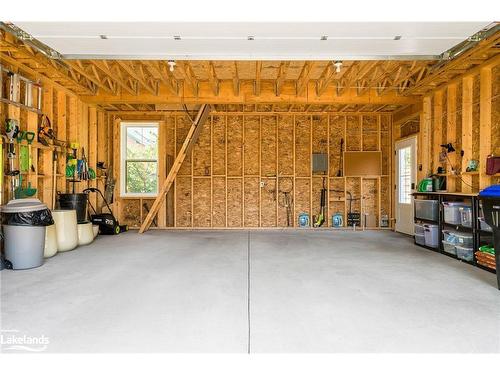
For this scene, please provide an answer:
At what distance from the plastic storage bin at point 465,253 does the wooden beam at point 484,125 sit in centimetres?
107

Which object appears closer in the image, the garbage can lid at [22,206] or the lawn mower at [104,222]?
the garbage can lid at [22,206]

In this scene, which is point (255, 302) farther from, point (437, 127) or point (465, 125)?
point (437, 127)

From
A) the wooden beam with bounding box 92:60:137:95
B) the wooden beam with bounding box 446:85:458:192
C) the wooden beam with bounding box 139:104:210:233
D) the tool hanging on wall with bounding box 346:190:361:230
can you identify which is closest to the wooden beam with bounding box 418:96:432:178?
the wooden beam with bounding box 446:85:458:192

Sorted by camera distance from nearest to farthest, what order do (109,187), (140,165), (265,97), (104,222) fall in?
1. (265,97)
2. (104,222)
3. (109,187)
4. (140,165)

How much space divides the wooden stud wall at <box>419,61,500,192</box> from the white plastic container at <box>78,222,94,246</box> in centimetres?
733

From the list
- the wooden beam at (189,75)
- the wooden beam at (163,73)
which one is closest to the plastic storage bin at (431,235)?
the wooden beam at (189,75)

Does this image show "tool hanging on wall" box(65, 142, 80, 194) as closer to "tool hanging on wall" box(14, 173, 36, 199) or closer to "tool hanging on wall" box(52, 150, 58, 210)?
"tool hanging on wall" box(52, 150, 58, 210)

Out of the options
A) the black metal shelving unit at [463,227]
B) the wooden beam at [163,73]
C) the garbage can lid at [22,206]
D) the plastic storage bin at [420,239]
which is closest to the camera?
the garbage can lid at [22,206]

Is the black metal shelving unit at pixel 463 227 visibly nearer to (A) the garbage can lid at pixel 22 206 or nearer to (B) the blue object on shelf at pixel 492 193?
(B) the blue object on shelf at pixel 492 193

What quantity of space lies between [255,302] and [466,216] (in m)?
4.08

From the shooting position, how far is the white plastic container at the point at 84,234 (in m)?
6.19

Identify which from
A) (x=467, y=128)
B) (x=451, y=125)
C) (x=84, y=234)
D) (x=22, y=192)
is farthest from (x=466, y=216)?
(x=22, y=192)

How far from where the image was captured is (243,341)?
2.33 m

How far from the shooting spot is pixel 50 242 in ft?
16.7
